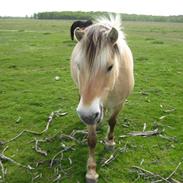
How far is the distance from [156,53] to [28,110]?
1014 centimetres

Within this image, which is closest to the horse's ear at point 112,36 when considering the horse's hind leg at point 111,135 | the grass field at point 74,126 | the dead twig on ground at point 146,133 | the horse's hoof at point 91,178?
the horse's hind leg at point 111,135

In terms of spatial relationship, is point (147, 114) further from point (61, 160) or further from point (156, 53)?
point (156, 53)

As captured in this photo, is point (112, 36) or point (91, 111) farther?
point (112, 36)

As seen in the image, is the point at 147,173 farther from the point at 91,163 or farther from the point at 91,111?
the point at 91,111

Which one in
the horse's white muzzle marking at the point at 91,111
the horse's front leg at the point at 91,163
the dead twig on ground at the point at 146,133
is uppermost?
the horse's white muzzle marking at the point at 91,111

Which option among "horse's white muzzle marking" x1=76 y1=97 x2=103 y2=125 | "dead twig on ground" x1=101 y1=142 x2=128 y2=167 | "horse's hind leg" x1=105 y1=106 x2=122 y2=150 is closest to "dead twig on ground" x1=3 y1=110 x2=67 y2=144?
"horse's hind leg" x1=105 y1=106 x2=122 y2=150

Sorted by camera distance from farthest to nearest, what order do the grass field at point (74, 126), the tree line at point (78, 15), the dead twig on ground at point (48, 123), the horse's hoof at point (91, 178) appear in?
the tree line at point (78, 15) → the dead twig on ground at point (48, 123) → the grass field at point (74, 126) → the horse's hoof at point (91, 178)

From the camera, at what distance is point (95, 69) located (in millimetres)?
3410

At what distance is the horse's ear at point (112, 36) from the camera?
3500 millimetres

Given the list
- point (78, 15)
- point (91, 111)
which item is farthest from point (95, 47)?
point (78, 15)

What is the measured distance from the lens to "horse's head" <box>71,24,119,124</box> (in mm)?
3334

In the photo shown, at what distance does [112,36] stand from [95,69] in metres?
0.44

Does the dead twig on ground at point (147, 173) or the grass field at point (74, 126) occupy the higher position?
the dead twig on ground at point (147, 173)

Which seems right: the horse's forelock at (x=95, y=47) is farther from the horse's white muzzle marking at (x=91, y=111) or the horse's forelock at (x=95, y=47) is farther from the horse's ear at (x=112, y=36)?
the horse's white muzzle marking at (x=91, y=111)
